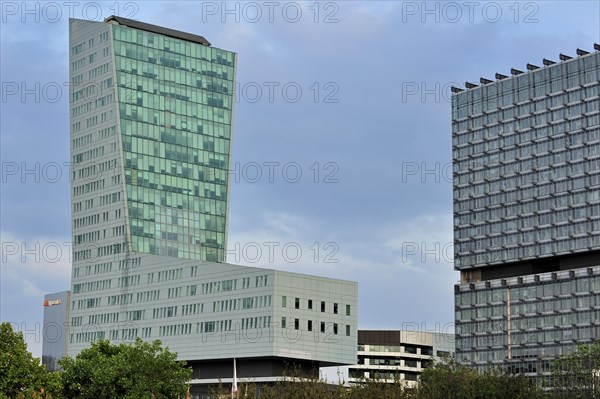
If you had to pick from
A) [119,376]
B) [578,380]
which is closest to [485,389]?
[578,380]

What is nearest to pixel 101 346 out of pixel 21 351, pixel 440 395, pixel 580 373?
pixel 21 351

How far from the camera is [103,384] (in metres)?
157

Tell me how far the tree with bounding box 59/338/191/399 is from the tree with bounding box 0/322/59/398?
997 inches

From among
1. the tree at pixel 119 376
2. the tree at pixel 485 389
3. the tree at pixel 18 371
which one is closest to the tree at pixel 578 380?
the tree at pixel 485 389

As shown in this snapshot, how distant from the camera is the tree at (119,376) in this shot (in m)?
157

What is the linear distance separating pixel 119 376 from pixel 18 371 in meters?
32.9

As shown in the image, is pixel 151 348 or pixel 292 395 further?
pixel 151 348

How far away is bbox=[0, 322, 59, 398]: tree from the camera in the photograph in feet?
414

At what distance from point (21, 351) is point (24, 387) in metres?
4.70

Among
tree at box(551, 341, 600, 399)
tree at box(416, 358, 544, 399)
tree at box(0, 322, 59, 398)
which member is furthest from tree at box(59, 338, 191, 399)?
tree at box(551, 341, 600, 399)

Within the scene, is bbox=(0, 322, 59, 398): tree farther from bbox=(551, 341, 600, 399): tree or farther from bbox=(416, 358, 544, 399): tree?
bbox=(551, 341, 600, 399): tree

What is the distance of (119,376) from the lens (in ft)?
520

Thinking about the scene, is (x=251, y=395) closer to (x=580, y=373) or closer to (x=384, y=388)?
(x=384, y=388)

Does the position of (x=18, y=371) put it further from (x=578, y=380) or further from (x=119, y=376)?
(x=578, y=380)
